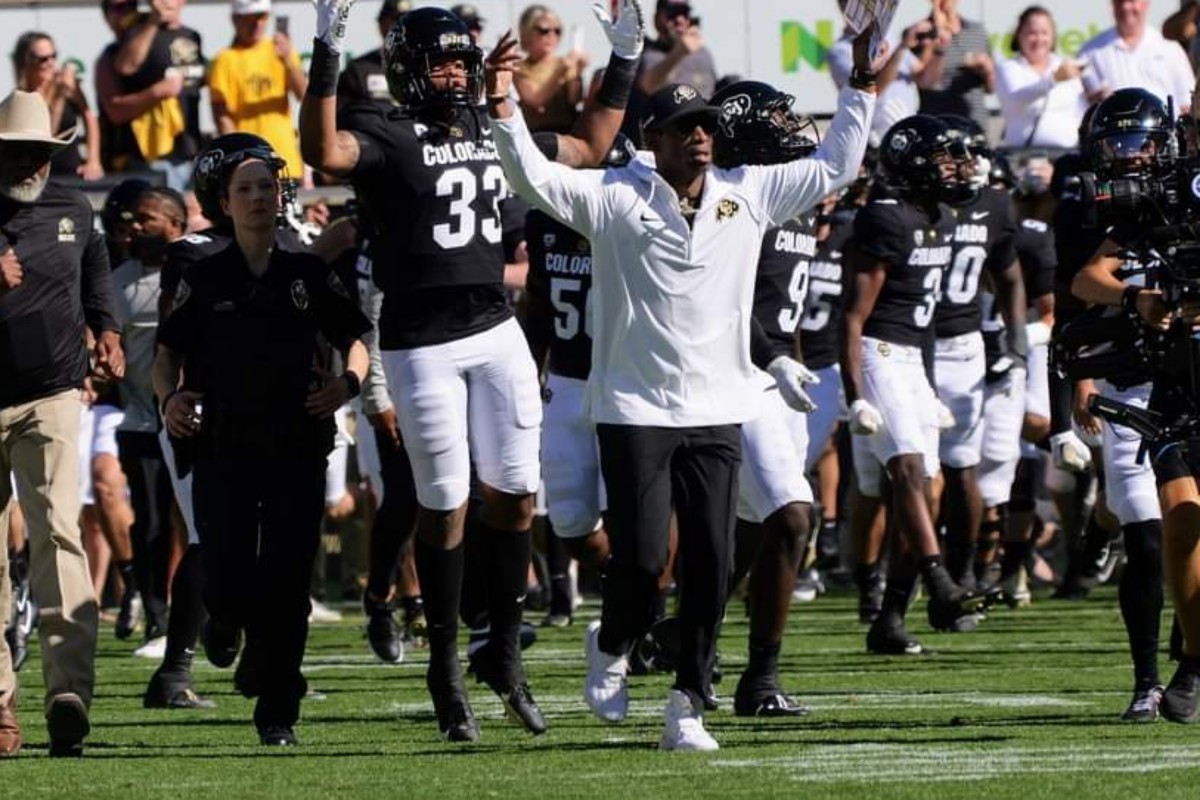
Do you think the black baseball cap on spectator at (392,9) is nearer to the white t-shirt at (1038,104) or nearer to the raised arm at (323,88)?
the white t-shirt at (1038,104)

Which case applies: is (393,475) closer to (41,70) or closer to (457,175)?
(457,175)

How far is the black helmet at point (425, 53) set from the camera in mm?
8594

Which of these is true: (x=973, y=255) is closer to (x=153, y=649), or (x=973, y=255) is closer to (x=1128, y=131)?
(x=153, y=649)

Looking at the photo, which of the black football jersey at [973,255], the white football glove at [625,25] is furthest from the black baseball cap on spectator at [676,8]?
the white football glove at [625,25]

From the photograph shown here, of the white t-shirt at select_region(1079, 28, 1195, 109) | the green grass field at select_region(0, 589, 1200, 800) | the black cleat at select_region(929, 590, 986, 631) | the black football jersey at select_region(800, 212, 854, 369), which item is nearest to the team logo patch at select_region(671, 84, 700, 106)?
the green grass field at select_region(0, 589, 1200, 800)

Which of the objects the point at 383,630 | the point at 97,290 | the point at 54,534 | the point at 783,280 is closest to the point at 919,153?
the point at 783,280

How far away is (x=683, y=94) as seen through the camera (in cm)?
812

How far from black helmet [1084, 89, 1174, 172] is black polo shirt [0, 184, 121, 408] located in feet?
9.82

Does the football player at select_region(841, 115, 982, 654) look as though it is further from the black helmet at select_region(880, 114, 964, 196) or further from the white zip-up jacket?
the white zip-up jacket

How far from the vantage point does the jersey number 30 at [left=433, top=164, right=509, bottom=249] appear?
8.67 m

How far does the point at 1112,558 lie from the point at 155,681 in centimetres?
635

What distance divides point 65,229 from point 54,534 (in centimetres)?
91

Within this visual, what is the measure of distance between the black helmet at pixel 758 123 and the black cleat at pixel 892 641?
8.16ft

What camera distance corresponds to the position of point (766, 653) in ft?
30.2
